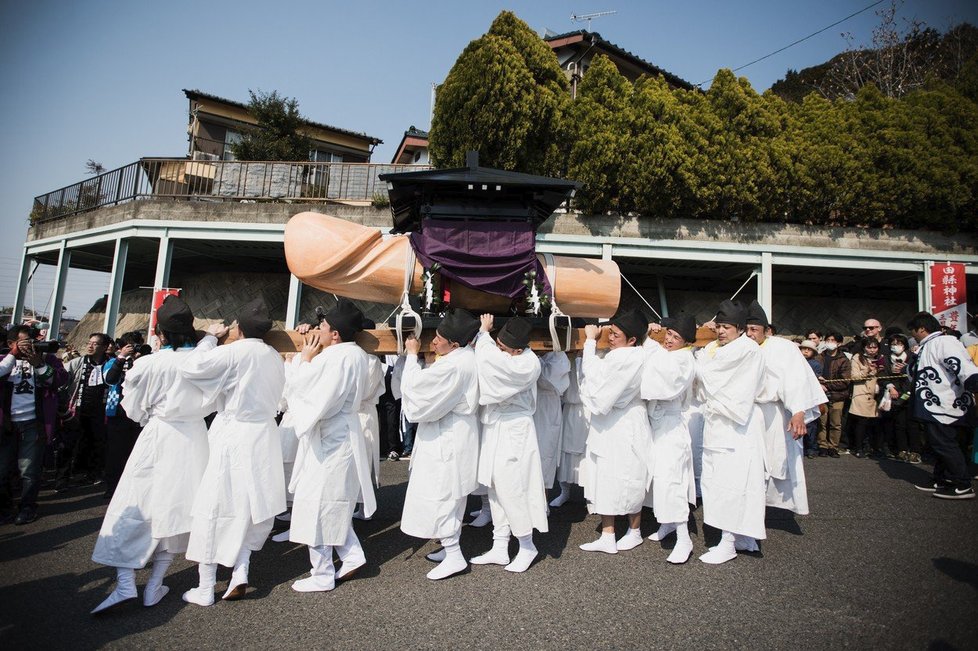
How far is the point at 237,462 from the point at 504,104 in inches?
378

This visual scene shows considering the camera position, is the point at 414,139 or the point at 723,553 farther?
the point at 414,139

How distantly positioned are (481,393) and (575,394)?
1.96 metres

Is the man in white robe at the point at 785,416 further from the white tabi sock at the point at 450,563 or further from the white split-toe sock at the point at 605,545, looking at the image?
the white tabi sock at the point at 450,563

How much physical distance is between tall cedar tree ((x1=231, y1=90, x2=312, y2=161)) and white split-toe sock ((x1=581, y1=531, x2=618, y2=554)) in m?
16.1

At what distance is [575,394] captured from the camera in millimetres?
6008

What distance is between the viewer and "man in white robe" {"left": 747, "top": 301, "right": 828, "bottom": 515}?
16.3ft

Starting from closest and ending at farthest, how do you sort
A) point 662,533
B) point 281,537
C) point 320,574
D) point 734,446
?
point 320,574 < point 734,446 < point 662,533 < point 281,537

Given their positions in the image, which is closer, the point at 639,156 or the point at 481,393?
the point at 481,393

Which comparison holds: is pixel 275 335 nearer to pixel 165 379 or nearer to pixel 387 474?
pixel 165 379

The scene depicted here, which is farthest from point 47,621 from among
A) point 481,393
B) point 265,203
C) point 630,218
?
point 630,218

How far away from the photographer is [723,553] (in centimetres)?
431

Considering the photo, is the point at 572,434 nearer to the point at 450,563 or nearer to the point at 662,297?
the point at 450,563

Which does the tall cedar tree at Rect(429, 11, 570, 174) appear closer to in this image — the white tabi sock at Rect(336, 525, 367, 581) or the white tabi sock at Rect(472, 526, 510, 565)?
the white tabi sock at Rect(472, 526, 510, 565)

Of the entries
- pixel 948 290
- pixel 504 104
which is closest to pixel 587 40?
pixel 504 104
